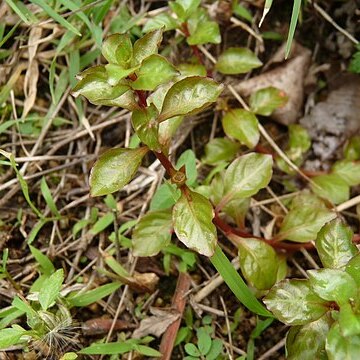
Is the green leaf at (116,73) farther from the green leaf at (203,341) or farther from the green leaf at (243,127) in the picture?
the green leaf at (203,341)

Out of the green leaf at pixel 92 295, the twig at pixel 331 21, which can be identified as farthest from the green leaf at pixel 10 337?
the twig at pixel 331 21

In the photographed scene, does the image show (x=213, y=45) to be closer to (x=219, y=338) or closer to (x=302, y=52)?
(x=302, y=52)

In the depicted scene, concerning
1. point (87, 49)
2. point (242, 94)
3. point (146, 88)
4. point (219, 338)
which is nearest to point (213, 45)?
point (242, 94)

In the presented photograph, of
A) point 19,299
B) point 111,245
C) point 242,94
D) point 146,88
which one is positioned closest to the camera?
point 146,88

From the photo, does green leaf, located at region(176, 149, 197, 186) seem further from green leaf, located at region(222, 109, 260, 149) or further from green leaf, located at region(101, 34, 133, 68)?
green leaf, located at region(101, 34, 133, 68)

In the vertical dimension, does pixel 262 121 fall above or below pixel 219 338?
above

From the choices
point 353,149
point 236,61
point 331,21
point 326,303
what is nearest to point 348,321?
point 326,303
